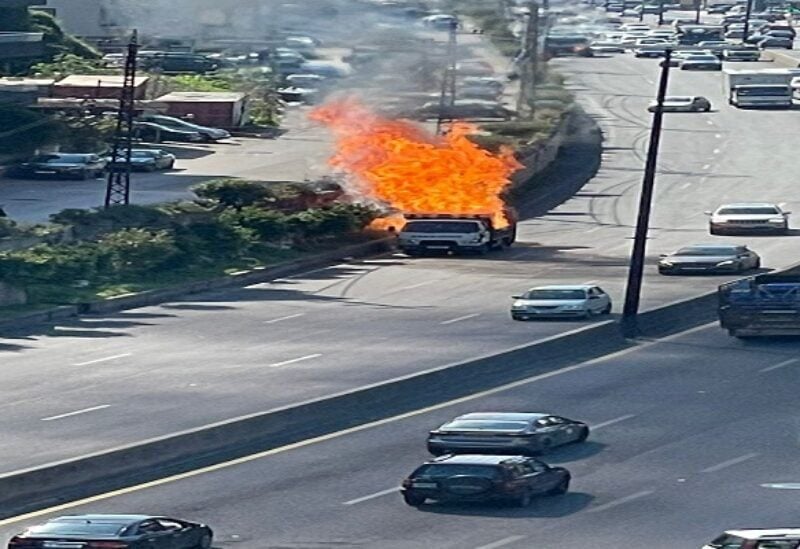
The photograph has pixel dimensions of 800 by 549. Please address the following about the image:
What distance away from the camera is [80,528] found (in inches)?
1033

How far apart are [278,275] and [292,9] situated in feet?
31.1

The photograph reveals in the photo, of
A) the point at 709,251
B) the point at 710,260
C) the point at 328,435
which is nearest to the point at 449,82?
the point at 709,251

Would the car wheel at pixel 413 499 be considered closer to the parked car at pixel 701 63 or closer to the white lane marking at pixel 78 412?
the white lane marking at pixel 78 412

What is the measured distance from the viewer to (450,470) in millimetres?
30516

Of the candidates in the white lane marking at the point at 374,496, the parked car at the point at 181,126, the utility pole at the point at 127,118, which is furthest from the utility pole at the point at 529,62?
the white lane marking at the point at 374,496

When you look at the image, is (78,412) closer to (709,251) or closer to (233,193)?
(709,251)

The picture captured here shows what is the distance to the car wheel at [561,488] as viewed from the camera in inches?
1232

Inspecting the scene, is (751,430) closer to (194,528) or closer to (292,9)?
(194,528)

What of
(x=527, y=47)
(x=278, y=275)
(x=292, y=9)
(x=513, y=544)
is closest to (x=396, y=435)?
(x=513, y=544)

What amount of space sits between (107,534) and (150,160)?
54.1m

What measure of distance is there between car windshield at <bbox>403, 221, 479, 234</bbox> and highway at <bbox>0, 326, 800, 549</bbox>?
19006 millimetres

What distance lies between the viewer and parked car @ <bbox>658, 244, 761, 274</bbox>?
5581 cm

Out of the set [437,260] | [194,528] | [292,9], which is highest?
[292,9]

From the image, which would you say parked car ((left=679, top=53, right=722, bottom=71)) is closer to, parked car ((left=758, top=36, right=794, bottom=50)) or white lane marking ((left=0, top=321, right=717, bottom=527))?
parked car ((left=758, top=36, right=794, bottom=50))
